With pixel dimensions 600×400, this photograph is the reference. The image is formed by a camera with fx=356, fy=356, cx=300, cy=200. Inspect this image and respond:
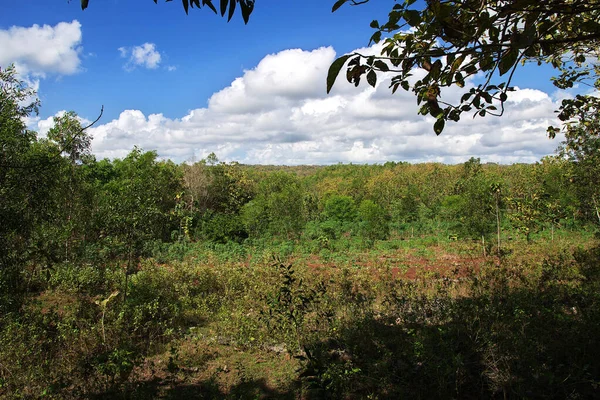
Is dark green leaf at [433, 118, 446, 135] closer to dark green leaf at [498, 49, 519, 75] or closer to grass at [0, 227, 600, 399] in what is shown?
dark green leaf at [498, 49, 519, 75]

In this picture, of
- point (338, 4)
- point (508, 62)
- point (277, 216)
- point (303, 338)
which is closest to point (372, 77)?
point (338, 4)

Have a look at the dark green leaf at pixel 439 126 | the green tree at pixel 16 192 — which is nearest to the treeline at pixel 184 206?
the green tree at pixel 16 192

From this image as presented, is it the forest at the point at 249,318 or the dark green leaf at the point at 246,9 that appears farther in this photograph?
the forest at the point at 249,318

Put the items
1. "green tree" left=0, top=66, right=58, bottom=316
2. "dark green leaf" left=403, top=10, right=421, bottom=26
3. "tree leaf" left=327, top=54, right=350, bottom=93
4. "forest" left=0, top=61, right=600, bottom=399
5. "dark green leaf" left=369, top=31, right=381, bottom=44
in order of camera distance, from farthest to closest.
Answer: "green tree" left=0, top=66, right=58, bottom=316 < "forest" left=0, top=61, right=600, bottom=399 < "dark green leaf" left=369, top=31, right=381, bottom=44 < "dark green leaf" left=403, top=10, right=421, bottom=26 < "tree leaf" left=327, top=54, right=350, bottom=93

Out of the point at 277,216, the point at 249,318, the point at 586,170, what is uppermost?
the point at 586,170

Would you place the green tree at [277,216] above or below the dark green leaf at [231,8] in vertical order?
below

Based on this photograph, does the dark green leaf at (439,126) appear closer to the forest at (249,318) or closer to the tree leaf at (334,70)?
the tree leaf at (334,70)

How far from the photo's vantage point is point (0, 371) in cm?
406

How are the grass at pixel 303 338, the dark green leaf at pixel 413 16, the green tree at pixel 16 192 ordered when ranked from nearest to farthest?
the dark green leaf at pixel 413 16 → the grass at pixel 303 338 → the green tree at pixel 16 192

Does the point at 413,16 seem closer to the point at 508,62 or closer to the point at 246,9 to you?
the point at 508,62

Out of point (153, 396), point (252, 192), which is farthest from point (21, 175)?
point (252, 192)

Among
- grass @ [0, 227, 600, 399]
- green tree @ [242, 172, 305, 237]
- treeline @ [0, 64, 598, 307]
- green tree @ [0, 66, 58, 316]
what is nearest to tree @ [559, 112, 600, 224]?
treeline @ [0, 64, 598, 307]

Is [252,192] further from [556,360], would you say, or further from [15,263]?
[556,360]

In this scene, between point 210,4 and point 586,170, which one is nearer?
point 210,4
